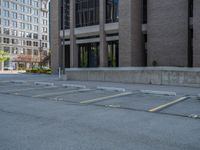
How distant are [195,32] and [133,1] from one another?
9.04m

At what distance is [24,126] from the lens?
255 inches

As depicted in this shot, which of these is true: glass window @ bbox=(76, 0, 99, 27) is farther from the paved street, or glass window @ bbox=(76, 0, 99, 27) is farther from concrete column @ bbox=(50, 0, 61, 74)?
the paved street

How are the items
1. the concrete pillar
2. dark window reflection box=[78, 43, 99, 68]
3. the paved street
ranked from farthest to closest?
dark window reflection box=[78, 43, 99, 68] < the concrete pillar < the paved street

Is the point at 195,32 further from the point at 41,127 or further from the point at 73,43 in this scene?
the point at 41,127

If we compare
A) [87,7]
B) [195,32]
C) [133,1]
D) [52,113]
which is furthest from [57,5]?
[52,113]

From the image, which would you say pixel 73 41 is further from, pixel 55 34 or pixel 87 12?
pixel 87 12

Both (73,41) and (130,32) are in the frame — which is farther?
→ (73,41)

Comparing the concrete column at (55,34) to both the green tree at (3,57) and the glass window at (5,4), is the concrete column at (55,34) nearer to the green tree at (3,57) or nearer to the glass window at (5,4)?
the green tree at (3,57)

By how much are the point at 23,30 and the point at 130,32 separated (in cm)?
6727

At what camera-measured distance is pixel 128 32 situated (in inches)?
1227

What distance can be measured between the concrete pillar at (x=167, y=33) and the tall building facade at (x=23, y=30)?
55.8m

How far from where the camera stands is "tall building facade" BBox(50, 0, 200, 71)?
93.9 ft

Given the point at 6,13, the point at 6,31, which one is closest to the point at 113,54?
the point at 6,31

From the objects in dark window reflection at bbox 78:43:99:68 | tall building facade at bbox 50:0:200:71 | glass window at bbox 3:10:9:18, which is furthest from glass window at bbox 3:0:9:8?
dark window reflection at bbox 78:43:99:68
